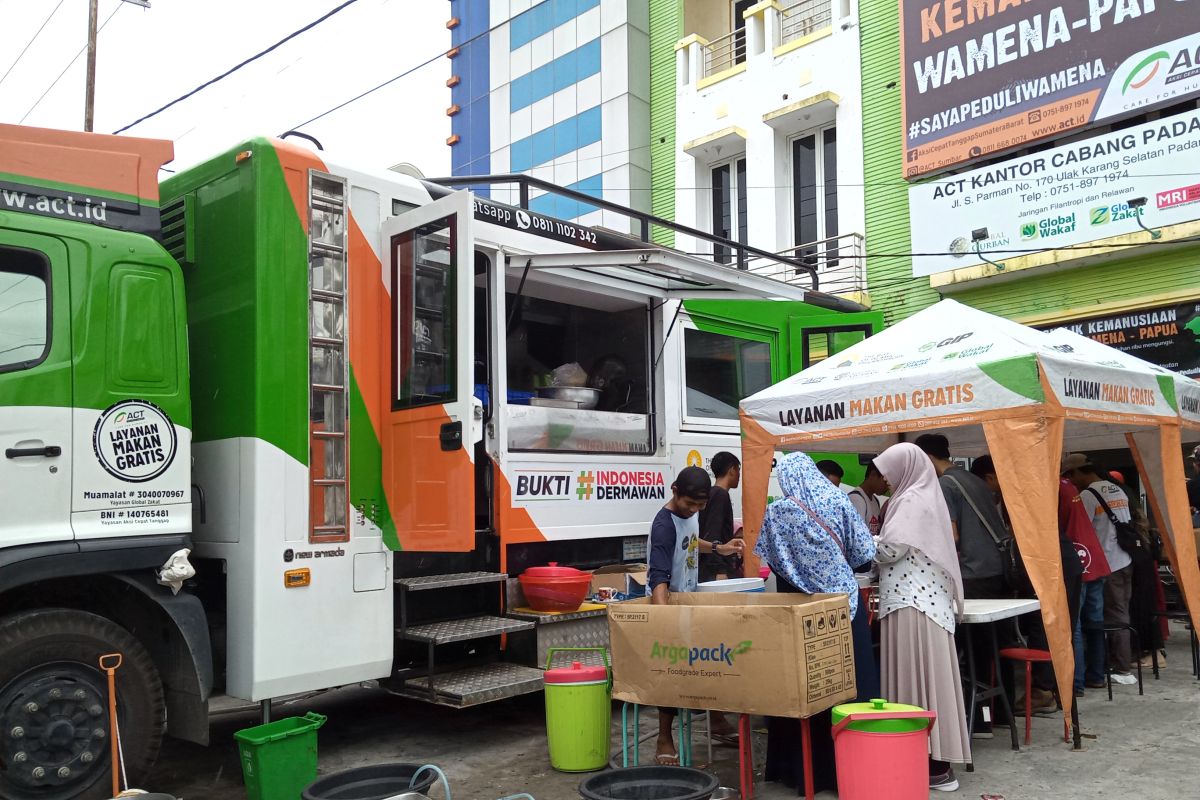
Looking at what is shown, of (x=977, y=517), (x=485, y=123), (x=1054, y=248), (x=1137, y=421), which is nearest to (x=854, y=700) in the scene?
(x=977, y=517)

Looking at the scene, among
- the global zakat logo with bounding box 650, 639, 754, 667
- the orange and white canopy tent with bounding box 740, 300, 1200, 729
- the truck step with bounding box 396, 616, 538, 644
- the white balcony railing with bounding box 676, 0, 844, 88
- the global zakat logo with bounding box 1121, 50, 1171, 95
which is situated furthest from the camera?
the white balcony railing with bounding box 676, 0, 844, 88

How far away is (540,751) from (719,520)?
202 cm

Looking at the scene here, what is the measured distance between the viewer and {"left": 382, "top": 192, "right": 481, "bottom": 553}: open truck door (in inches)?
208

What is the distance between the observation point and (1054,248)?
12.3 metres

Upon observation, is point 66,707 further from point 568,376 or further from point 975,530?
point 975,530

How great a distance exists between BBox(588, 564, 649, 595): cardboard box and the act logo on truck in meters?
3.07

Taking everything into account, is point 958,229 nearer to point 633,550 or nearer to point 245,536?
point 633,550

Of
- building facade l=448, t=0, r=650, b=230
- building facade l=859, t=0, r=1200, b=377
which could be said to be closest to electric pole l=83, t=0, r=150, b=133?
building facade l=448, t=0, r=650, b=230

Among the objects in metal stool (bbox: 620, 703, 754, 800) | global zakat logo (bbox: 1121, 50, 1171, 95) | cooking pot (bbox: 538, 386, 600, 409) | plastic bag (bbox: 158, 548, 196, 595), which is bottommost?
metal stool (bbox: 620, 703, 754, 800)

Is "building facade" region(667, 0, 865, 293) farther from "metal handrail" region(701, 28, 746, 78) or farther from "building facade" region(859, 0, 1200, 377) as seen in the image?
"building facade" region(859, 0, 1200, 377)

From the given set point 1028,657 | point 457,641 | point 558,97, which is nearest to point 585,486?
point 457,641

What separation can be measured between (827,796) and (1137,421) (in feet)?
13.0

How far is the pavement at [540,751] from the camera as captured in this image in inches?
196

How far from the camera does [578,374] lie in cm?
720
